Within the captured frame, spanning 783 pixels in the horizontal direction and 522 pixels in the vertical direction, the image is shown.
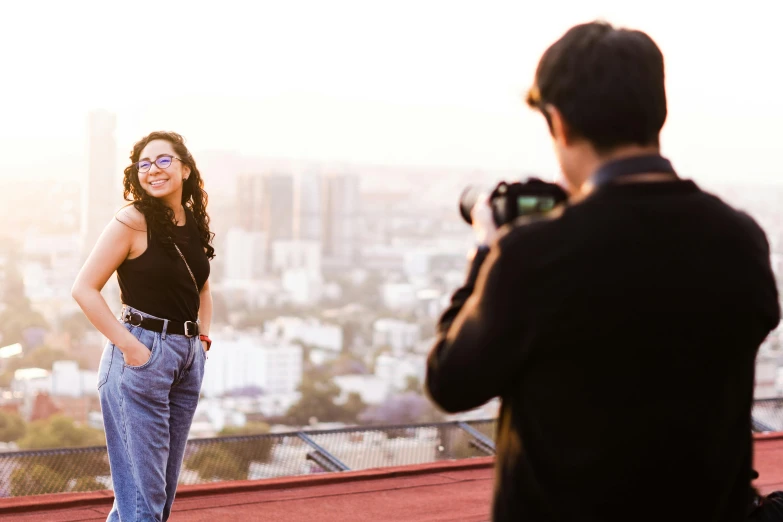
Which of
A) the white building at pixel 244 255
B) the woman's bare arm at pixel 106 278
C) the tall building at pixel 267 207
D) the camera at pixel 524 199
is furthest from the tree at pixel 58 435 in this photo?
the tall building at pixel 267 207

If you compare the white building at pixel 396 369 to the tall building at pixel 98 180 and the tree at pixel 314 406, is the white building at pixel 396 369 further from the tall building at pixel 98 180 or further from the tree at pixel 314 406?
the tall building at pixel 98 180

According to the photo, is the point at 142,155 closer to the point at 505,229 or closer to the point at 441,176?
the point at 505,229

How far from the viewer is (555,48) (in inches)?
39.2

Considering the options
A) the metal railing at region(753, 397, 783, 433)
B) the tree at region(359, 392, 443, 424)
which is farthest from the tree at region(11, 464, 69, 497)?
the tree at region(359, 392, 443, 424)

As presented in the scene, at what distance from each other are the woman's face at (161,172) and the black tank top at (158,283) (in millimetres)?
121

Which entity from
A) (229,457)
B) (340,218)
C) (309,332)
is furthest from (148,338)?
(340,218)

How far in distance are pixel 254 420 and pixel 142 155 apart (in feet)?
107

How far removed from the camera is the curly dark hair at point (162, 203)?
7.35ft

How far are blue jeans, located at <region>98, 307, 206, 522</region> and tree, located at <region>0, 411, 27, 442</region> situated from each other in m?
26.5

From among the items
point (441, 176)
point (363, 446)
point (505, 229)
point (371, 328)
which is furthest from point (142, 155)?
point (441, 176)

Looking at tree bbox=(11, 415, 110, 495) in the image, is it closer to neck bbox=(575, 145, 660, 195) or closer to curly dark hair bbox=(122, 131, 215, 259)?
curly dark hair bbox=(122, 131, 215, 259)

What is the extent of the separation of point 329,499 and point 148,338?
5.28 ft

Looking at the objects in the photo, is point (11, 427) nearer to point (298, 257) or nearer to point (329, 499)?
point (298, 257)

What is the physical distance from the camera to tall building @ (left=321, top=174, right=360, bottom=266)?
169ft
